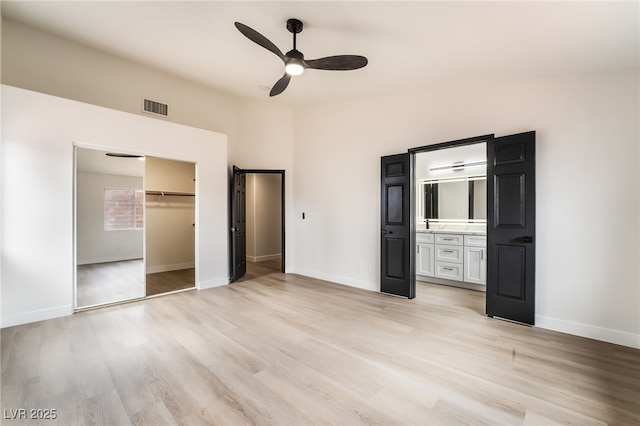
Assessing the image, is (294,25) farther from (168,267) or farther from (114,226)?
(168,267)

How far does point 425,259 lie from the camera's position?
496cm

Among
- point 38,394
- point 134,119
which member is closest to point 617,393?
point 38,394

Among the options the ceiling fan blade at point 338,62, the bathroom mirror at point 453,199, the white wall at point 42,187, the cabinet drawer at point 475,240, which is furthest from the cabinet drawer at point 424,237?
the white wall at point 42,187

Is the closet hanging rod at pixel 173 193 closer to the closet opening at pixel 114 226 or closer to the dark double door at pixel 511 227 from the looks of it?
the closet opening at pixel 114 226

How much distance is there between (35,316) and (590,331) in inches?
234

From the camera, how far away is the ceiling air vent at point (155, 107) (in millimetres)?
4168

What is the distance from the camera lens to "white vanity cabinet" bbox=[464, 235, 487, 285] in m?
4.32

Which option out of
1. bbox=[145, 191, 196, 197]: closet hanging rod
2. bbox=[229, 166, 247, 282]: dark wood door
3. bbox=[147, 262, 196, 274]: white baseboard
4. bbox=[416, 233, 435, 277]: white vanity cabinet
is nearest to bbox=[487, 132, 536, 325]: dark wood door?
bbox=[416, 233, 435, 277]: white vanity cabinet

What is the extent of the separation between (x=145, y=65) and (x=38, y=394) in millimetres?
4084

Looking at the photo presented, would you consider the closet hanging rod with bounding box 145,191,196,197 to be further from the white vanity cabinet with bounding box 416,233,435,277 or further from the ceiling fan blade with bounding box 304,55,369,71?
the white vanity cabinet with bounding box 416,233,435,277

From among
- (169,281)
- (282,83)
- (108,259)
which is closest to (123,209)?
(108,259)

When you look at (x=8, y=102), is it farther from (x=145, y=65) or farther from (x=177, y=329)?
(x=177, y=329)

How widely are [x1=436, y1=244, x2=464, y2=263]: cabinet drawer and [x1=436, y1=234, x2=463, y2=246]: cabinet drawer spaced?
0.07m

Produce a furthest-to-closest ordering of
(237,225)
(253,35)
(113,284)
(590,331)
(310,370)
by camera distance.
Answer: (237,225), (113,284), (590,331), (253,35), (310,370)
